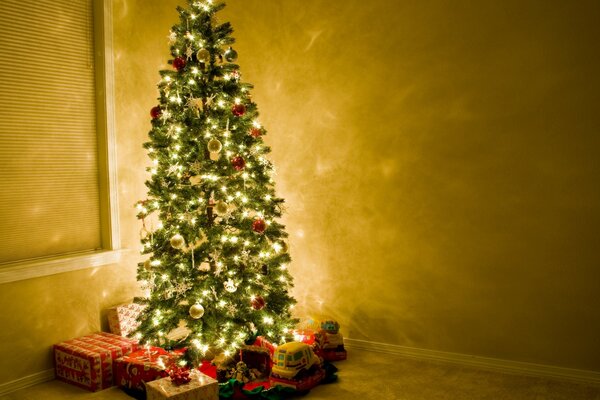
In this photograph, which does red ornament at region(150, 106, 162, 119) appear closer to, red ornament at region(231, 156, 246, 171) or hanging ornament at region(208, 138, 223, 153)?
hanging ornament at region(208, 138, 223, 153)

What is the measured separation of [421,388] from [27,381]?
103 inches

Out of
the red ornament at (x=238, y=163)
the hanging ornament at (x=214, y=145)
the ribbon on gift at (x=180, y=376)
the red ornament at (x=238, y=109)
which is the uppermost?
the red ornament at (x=238, y=109)

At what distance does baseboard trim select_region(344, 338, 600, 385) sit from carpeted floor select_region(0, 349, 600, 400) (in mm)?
52

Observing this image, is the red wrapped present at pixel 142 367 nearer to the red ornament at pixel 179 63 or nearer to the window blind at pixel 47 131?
the window blind at pixel 47 131

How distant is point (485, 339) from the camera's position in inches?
143

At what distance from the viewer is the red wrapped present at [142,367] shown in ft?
10.7

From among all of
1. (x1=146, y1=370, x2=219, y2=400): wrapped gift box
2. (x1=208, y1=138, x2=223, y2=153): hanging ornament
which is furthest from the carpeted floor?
(x1=208, y1=138, x2=223, y2=153): hanging ornament

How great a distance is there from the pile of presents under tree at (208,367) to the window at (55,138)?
2.09ft

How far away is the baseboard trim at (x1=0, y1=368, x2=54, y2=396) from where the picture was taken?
130 inches

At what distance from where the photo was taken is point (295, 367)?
3.25 m

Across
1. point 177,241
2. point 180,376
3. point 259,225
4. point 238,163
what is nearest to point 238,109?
point 238,163

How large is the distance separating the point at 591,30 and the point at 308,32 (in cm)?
203

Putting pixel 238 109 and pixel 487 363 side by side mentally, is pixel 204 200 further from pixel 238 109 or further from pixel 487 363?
pixel 487 363

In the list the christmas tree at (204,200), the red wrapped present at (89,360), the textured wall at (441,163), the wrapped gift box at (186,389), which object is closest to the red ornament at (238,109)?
the christmas tree at (204,200)
